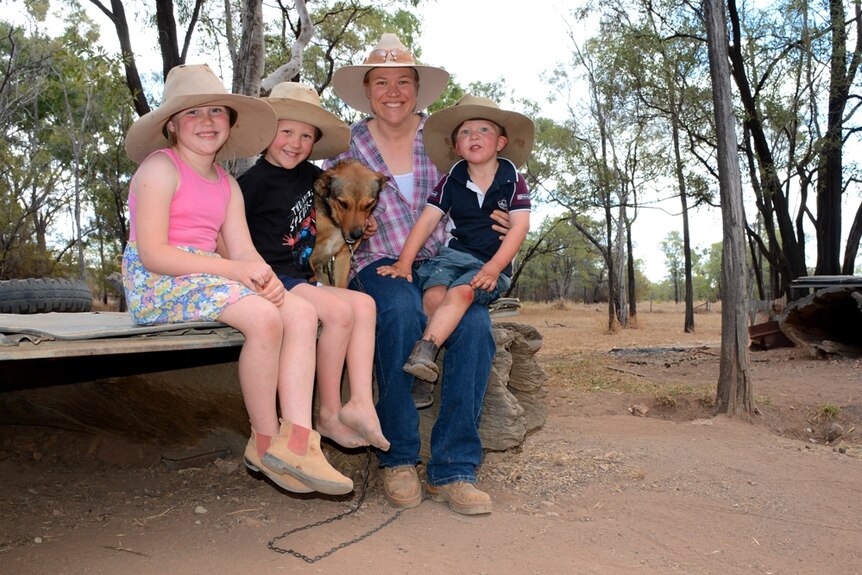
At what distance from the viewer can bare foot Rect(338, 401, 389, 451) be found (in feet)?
9.96

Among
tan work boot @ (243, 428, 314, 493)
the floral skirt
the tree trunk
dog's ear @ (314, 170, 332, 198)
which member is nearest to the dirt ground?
tan work boot @ (243, 428, 314, 493)

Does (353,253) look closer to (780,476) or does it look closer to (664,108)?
(780,476)

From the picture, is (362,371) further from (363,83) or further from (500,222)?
(363,83)

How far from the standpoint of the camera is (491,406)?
12.8ft

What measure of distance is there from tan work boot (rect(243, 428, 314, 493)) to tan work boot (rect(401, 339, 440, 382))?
70 centimetres

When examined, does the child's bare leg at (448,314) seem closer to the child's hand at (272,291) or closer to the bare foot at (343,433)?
the bare foot at (343,433)

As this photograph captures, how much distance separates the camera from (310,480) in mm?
2686

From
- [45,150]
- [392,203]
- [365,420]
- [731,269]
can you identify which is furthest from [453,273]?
[45,150]

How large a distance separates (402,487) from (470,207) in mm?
1503

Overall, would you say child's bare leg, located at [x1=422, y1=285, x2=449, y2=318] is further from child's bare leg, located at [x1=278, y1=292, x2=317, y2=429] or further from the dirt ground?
the dirt ground

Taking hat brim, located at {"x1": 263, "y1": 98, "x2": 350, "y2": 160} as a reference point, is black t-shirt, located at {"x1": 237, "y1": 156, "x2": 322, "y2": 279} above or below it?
below

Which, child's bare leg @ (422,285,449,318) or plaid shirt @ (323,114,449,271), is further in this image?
plaid shirt @ (323,114,449,271)

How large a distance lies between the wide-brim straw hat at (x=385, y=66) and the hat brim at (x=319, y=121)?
0.43 meters

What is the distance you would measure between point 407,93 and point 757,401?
16.4 feet
